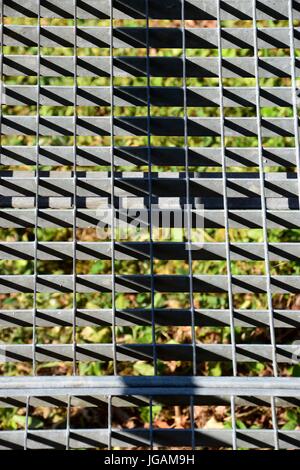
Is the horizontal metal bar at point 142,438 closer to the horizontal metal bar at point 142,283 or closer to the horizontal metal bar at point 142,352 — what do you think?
the horizontal metal bar at point 142,352

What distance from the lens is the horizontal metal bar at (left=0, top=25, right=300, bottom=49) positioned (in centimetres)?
192

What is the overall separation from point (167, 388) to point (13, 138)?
2.17 meters

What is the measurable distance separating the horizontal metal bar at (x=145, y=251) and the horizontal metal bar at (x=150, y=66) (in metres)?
0.58

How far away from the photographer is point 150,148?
187 cm

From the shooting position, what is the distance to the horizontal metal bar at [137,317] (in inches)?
69.6

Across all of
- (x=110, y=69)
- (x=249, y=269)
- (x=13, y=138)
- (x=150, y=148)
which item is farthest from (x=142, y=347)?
(x=13, y=138)

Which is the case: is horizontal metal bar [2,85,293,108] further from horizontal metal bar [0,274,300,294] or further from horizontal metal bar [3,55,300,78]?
horizontal metal bar [0,274,300,294]

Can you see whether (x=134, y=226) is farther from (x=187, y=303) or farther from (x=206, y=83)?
(x=206, y=83)

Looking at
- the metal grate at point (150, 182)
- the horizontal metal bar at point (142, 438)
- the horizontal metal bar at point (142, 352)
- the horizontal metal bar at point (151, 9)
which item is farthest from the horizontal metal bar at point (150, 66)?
the horizontal metal bar at point (142, 438)

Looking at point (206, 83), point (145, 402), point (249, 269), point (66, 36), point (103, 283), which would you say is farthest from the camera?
point (206, 83)

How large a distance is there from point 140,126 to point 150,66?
0.21 m

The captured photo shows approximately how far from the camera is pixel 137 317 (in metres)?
1.78

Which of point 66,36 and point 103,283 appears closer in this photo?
point 103,283

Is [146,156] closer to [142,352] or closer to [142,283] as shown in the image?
[142,283]
